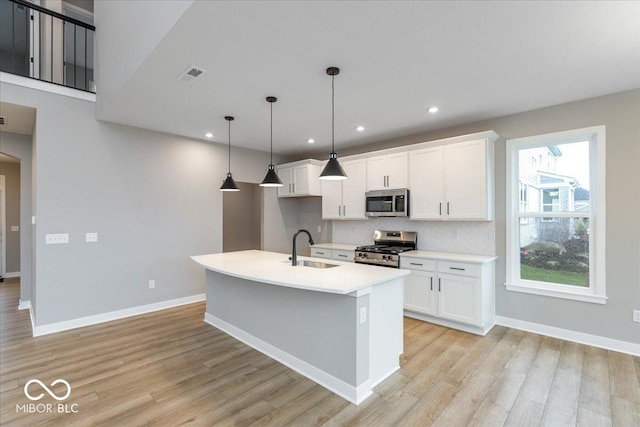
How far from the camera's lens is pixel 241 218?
24.6ft

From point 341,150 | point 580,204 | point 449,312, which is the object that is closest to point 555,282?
point 580,204

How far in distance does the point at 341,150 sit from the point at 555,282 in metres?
3.84

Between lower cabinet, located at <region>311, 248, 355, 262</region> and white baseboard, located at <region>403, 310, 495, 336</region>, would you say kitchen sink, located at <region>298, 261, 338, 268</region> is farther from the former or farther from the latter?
white baseboard, located at <region>403, 310, 495, 336</region>

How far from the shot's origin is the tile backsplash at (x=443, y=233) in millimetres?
3968

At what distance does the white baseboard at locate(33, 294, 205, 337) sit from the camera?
3557mm

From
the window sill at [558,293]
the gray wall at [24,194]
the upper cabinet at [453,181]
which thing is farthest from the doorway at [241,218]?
the window sill at [558,293]

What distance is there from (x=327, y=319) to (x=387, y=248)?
2323 millimetres

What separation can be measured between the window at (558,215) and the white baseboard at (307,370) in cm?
264

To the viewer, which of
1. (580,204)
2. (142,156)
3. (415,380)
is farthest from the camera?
(142,156)

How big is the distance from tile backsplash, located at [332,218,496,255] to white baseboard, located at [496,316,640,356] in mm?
885

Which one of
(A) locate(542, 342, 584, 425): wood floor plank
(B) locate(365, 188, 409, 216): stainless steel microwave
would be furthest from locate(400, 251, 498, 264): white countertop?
(A) locate(542, 342, 584, 425): wood floor plank

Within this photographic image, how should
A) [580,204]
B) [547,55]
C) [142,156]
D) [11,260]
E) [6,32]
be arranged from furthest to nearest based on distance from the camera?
[11,260]
[6,32]
[142,156]
[580,204]
[547,55]

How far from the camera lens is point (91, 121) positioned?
12.7ft

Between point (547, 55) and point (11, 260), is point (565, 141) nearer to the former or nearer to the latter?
point (547, 55)
